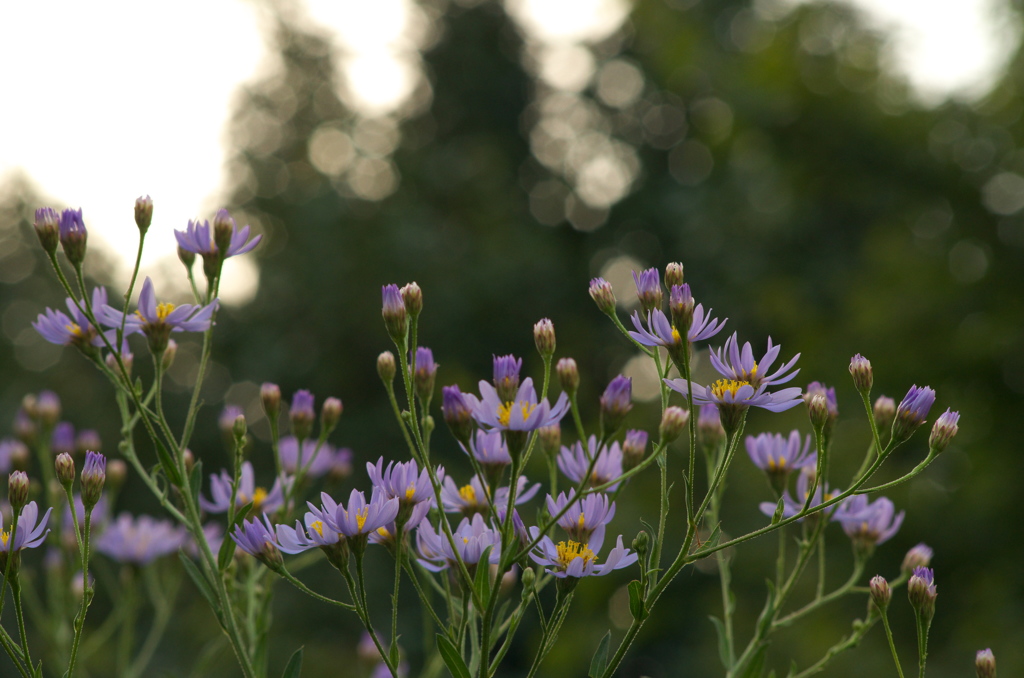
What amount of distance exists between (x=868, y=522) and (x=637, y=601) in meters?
0.64

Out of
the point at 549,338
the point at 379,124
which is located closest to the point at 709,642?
the point at 549,338

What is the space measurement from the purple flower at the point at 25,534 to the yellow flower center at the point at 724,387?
29.5 inches

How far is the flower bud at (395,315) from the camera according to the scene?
1.12m

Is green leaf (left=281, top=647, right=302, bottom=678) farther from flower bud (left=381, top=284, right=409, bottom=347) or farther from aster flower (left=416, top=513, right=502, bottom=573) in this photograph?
flower bud (left=381, top=284, right=409, bottom=347)

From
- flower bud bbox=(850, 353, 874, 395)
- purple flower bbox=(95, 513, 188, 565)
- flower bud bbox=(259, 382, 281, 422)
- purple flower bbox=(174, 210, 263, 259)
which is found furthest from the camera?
purple flower bbox=(95, 513, 188, 565)

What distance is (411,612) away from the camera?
9320 mm

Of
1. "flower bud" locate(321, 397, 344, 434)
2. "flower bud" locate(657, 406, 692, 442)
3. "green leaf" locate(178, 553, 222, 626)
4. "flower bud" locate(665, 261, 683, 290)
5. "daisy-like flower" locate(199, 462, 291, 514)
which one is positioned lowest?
"green leaf" locate(178, 553, 222, 626)

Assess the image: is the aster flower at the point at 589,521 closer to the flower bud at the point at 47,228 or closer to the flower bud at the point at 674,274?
the flower bud at the point at 674,274

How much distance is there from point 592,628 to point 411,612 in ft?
8.54

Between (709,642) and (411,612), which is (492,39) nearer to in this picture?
(411,612)

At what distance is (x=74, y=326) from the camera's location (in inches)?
47.0

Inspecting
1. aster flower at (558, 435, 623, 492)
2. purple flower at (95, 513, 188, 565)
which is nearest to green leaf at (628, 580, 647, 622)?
aster flower at (558, 435, 623, 492)

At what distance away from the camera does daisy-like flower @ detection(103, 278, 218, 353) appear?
1.16m

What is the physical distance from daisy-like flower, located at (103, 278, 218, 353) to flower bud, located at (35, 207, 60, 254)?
0.41ft
